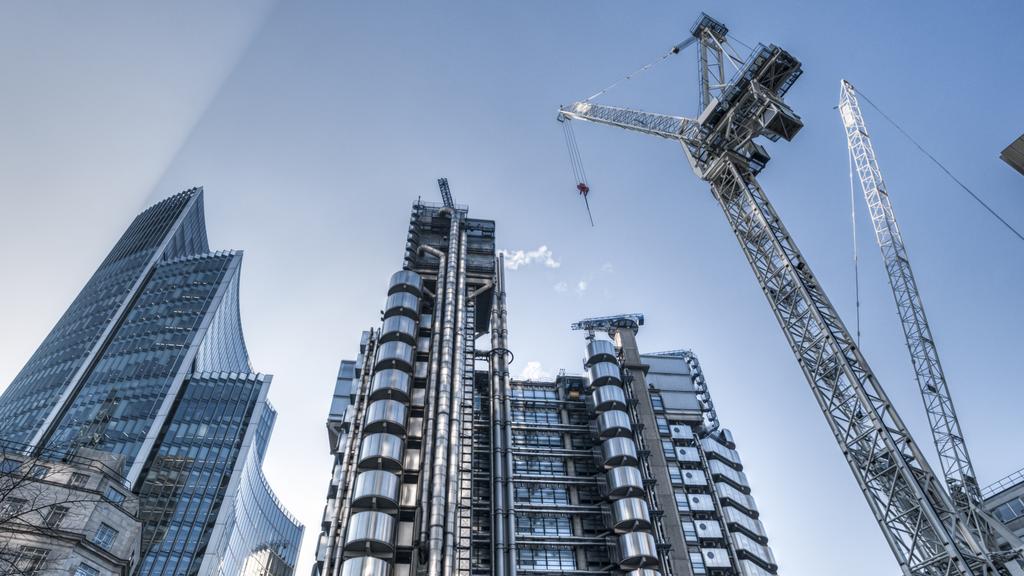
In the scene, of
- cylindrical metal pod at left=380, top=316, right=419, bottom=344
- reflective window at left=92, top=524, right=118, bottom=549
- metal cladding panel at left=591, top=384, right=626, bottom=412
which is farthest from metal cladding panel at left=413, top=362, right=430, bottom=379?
reflective window at left=92, top=524, right=118, bottom=549

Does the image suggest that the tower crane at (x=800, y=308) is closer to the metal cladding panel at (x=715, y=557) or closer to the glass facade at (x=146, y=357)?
the metal cladding panel at (x=715, y=557)

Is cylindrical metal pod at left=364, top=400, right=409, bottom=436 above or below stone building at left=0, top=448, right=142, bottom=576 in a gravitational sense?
above

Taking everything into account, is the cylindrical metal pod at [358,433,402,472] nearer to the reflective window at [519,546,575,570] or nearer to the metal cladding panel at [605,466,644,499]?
the reflective window at [519,546,575,570]

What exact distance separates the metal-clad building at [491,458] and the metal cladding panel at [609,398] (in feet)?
0.68

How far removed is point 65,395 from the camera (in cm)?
13988

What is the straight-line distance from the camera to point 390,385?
6831 cm

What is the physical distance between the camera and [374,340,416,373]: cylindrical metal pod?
71.0 m

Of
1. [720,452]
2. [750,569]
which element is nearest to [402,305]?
[750,569]

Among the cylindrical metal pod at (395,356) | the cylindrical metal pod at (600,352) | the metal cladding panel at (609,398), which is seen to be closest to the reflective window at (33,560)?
the cylindrical metal pod at (395,356)

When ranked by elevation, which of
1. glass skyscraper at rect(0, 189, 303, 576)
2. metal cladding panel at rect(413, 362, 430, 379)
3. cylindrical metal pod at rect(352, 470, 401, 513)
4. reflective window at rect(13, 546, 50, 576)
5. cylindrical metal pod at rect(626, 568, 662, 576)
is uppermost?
glass skyscraper at rect(0, 189, 303, 576)

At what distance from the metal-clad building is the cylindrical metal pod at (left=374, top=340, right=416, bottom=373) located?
0.16m

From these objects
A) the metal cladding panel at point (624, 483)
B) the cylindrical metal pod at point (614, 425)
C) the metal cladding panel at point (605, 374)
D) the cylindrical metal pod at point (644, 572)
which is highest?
the metal cladding panel at point (605, 374)

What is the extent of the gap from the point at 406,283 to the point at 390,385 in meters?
16.4

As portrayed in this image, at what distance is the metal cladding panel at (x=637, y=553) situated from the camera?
68.8 m
